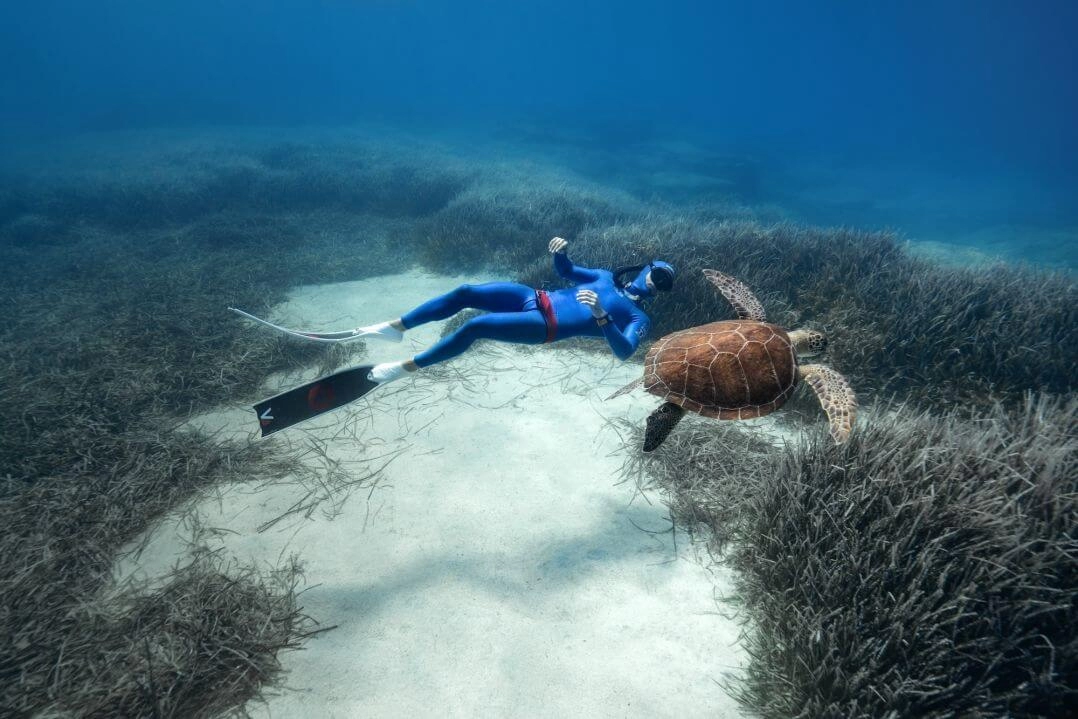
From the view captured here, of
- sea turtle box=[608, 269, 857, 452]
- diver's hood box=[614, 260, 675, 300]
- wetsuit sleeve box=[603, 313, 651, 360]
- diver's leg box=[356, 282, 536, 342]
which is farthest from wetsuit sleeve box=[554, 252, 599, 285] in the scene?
sea turtle box=[608, 269, 857, 452]

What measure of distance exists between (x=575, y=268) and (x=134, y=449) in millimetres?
5302

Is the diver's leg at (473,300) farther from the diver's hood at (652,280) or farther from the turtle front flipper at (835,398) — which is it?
the turtle front flipper at (835,398)

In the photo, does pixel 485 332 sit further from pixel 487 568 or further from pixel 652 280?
pixel 487 568

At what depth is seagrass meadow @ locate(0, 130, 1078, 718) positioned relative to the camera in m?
2.29

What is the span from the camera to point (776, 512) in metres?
3.07

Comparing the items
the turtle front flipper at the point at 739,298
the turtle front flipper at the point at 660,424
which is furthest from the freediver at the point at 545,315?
the turtle front flipper at the point at 660,424

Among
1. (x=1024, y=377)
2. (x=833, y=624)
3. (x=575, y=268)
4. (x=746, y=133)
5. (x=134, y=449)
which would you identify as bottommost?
(x=134, y=449)

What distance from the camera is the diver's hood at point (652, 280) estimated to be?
495 cm

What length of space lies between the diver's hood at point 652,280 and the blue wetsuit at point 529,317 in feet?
0.43

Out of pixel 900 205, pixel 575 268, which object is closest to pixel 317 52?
pixel 900 205

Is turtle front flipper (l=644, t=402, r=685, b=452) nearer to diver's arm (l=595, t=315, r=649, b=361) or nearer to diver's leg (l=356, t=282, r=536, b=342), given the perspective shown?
diver's arm (l=595, t=315, r=649, b=361)

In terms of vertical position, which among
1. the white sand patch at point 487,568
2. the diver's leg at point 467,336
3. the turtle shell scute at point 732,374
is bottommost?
the white sand patch at point 487,568

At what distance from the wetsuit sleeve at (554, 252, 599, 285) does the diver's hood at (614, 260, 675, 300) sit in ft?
1.13

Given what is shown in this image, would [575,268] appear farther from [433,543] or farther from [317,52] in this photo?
[317,52]
